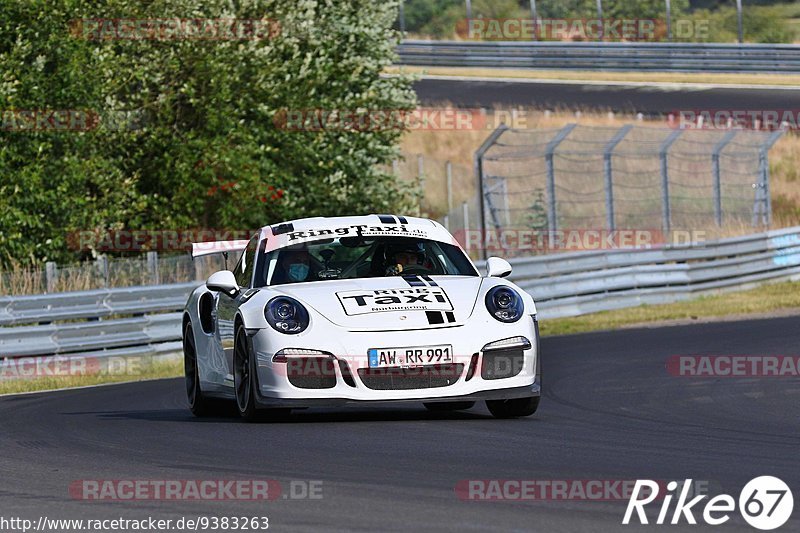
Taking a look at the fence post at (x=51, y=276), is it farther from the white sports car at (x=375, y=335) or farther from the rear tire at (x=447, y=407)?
the rear tire at (x=447, y=407)

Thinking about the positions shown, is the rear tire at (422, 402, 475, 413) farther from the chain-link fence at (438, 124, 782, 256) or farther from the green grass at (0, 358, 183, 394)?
the chain-link fence at (438, 124, 782, 256)

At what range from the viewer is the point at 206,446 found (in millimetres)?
8711

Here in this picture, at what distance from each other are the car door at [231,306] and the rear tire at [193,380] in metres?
0.68

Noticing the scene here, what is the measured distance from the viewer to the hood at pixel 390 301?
9.50 meters

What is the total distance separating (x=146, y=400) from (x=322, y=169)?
46.5ft

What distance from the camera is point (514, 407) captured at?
1005 centimetres

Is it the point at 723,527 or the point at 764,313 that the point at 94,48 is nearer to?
the point at 764,313

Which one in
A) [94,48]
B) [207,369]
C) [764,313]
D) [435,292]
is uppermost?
[94,48]

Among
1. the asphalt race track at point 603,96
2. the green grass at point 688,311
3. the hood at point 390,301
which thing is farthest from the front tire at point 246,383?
the asphalt race track at point 603,96

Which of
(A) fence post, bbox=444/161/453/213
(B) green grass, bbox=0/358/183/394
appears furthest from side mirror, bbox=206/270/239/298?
(A) fence post, bbox=444/161/453/213

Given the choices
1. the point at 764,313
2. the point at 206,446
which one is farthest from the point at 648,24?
the point at 206,446

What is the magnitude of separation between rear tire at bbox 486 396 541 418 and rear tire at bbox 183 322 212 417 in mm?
2308

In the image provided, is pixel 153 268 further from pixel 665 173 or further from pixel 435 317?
pixel 435 317

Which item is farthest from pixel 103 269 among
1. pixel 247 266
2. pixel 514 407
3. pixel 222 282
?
pixel 514 407
